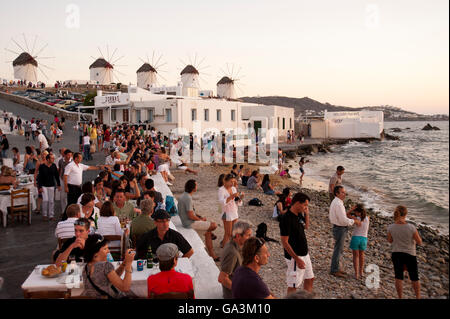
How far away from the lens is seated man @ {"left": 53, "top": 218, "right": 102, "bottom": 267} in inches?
177

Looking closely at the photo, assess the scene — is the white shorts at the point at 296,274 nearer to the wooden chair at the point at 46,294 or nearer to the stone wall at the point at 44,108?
the wooden chair at the point at 46,294

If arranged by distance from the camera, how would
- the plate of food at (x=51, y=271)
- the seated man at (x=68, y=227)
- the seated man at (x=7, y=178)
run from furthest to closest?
the seated man at (x=7, y=178) < the seated man at (x=68, y=227) < the plate of food at (x=51, y=271)

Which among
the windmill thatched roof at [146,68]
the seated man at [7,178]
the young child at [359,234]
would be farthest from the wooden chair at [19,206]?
the windmill thatched roof at [146,68]

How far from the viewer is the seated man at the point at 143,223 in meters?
5.59

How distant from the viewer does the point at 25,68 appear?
228 feet

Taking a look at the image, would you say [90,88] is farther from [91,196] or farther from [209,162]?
[91,196]

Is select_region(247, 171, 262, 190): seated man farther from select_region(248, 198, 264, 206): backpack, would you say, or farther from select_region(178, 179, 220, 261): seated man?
select_region(178, 179, 220, 261): seated man

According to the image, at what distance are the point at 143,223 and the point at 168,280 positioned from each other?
2.18 meters

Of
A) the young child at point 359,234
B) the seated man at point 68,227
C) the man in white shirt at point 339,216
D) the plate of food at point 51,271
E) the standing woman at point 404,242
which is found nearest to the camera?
the plate of food at point 51,271

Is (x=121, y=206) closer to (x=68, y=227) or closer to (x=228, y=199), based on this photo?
(x=68, y=227)

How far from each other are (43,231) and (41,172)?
5.18ft

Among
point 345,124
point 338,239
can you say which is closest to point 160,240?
point 338,239

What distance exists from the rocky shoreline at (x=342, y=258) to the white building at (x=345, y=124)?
43.4m
